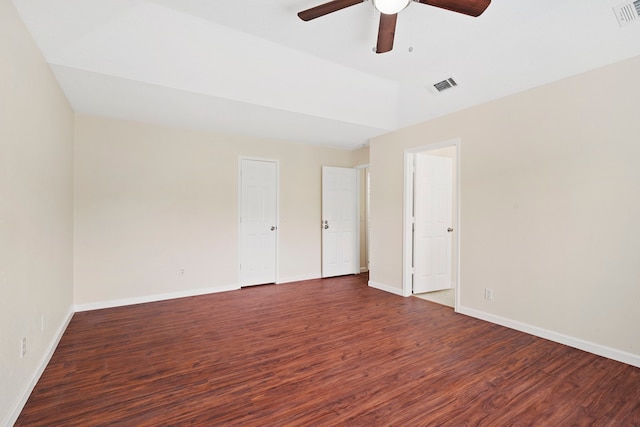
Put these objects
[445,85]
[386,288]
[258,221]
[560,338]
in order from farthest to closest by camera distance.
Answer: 1. [258,221]
2. [386,288]
3. [445,85]
4. [560,338]

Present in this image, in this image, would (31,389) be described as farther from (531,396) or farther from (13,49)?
(531,396)

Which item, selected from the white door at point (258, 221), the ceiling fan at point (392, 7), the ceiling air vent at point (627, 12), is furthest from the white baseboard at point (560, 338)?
the white door at point (258, 221)

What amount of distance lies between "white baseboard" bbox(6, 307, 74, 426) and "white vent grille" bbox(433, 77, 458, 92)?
4439 mm

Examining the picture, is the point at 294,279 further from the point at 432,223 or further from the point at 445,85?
the point at 445,85

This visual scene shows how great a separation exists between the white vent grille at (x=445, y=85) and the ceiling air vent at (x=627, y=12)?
1337 millimetres

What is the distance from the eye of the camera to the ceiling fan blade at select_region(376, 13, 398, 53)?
216cm

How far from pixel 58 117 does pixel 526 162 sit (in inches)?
182

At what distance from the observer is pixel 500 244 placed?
334 cm

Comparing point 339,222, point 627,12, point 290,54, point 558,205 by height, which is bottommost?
point 339,222

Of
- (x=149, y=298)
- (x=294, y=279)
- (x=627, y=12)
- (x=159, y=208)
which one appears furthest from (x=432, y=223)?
(x=149, y=298)

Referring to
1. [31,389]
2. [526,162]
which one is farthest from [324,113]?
[31,389]

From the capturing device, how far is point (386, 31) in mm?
2289

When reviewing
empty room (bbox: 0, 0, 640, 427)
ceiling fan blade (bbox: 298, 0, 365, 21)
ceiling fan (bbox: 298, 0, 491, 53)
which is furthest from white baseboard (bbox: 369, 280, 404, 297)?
ceiling fan blade (bbox: 298, 0, 365, 21)

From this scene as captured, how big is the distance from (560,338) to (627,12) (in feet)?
8.89
